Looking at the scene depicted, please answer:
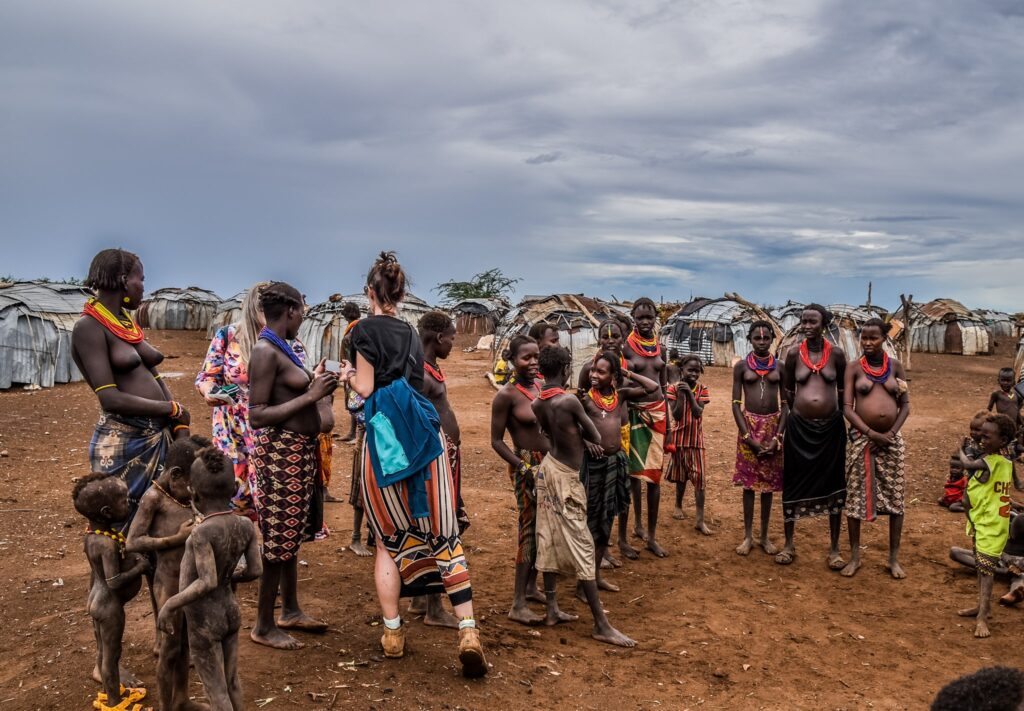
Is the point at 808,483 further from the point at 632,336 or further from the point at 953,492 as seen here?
the point at 953,492

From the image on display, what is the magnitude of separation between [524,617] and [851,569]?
295 centimetres

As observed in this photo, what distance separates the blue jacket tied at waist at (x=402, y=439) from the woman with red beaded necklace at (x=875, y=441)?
3898mm

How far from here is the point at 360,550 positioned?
6406 millimetres

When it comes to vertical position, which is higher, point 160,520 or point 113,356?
point 113,356

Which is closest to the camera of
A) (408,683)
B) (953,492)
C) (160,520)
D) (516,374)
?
(160,520)

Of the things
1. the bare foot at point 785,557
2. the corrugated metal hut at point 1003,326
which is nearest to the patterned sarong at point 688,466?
the bare foot at point 785,557

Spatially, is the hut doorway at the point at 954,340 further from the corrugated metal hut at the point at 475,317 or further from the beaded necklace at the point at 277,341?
the beaded necklace at the point at 277,341

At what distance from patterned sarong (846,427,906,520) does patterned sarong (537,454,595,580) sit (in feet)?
9.09

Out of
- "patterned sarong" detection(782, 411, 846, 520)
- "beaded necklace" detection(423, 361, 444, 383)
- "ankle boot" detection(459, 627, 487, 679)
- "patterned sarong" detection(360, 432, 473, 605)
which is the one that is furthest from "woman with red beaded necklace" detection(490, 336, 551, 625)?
"patterned sarong" detection(782, 411, 846, 520)

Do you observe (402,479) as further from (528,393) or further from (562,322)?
A: (562,322)

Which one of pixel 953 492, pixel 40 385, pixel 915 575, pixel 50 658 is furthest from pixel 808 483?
pixel 40 385

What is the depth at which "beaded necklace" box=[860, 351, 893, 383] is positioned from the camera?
20.6ft

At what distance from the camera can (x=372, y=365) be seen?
13.1ft

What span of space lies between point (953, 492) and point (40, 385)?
678 inches
